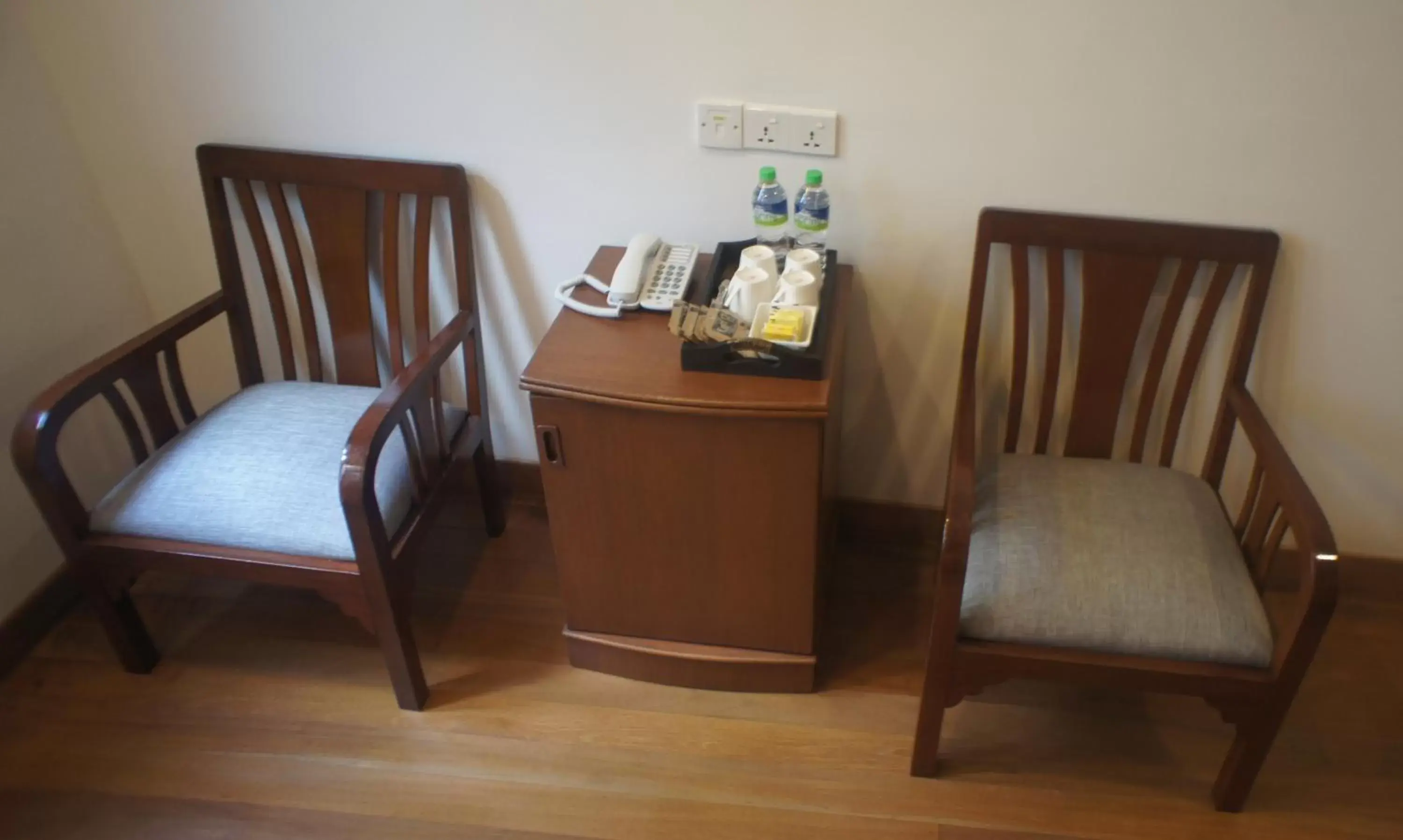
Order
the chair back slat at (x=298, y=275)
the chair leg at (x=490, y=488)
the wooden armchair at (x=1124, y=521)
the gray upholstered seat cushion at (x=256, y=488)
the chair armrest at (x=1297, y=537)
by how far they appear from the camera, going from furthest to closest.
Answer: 1. the chair leg at (x=490, y=488)
2. the chair back slat at (x=298, y=275)
3. the gray upholstered seat cushion at (x=256, y=488)
4. the wooden armchair at (x=1124, y=521)
5. the chair armrest at (x=1297, y=537)

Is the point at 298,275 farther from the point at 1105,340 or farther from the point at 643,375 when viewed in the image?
the point at 1105,340

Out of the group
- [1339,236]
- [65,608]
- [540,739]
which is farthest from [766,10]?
[65,608]

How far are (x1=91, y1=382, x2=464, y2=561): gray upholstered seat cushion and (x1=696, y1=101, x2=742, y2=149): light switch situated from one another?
80cm

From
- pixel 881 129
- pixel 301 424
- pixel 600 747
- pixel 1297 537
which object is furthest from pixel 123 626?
pixel 1297 537

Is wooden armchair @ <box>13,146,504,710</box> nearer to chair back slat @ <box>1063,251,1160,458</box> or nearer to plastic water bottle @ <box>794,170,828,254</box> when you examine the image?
plastic water bottle @ <box>794,170,828,254</box>

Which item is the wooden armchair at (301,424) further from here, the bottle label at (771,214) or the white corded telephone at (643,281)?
the bottle label at (771,214)

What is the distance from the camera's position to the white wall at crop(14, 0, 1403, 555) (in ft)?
5.09

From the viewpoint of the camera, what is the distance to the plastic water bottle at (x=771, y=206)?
5.49 ft

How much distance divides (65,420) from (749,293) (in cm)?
119

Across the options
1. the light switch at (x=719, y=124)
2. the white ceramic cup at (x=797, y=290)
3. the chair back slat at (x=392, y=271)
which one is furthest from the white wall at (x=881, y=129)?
the white ceramic cup at (x=797, y=290)

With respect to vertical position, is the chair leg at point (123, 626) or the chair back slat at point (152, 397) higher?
the chair back slat at point (152, 397)

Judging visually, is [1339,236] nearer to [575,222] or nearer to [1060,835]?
[1060,835]

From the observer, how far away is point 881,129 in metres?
1.67

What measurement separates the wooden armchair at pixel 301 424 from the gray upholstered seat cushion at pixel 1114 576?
38.8 inches
